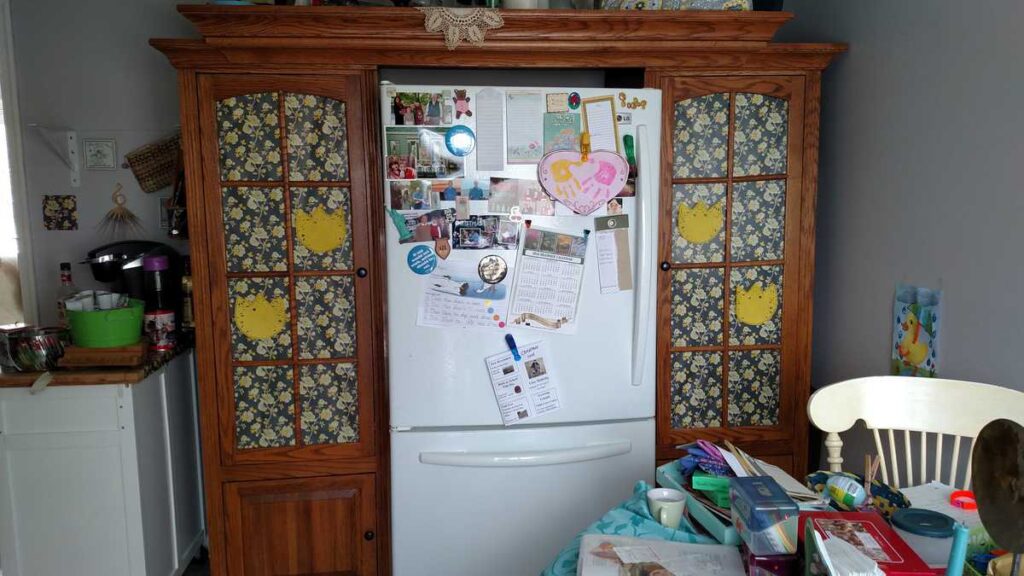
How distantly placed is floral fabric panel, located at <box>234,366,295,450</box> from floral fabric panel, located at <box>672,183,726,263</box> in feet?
4.42

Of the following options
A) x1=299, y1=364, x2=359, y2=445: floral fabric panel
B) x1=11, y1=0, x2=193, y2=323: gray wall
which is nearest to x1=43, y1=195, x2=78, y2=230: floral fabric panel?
x1=11, y1=0, x2=193, y2=323: gray wall

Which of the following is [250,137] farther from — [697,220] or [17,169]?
[697,220]

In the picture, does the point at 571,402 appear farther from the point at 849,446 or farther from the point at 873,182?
the point at 873,182

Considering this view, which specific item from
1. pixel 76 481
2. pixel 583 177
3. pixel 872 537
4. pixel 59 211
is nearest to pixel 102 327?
pixel 76 481

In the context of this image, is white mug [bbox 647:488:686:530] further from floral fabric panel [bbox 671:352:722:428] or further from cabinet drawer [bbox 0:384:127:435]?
cabinet drawer [bbox 0:384:127:435]

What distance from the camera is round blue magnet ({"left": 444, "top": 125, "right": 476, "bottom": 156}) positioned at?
186 cm

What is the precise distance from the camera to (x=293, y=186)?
2016mm

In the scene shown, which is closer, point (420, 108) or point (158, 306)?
point (420, 108)

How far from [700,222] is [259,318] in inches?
57.6

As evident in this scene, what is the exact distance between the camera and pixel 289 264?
2039 millimetres

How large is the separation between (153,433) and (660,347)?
1.73m

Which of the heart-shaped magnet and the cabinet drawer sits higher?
the heart-shaped magnet

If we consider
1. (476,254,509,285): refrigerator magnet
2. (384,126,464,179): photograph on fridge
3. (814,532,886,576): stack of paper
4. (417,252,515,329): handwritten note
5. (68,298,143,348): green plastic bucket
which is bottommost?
(814,532,886,576): stack of paper

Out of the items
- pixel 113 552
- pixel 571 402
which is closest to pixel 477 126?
pixel 571 402
